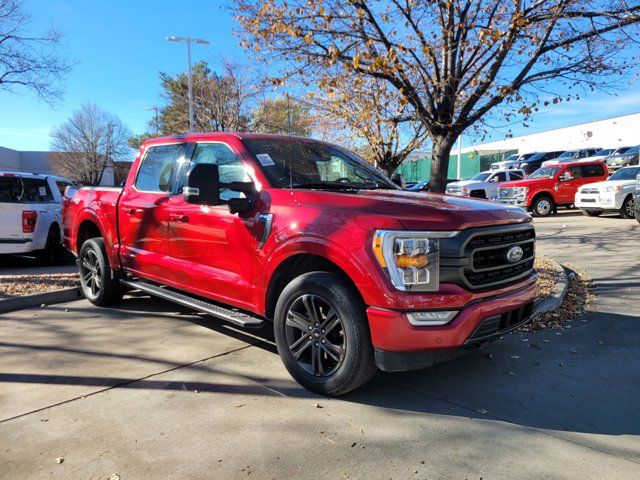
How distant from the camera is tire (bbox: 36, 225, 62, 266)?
968 centimetres

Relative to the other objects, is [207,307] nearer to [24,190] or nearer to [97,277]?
[97,277]

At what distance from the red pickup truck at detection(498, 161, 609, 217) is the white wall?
22.6m

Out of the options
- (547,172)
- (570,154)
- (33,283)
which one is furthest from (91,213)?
(570,154)

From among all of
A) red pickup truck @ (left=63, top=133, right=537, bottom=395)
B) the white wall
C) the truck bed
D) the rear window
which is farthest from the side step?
the white wall

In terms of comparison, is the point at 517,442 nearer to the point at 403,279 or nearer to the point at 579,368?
the point at 403,279

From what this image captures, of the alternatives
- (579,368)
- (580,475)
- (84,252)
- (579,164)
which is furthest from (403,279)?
(579,164)

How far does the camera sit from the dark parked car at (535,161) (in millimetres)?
33287

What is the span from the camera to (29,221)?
8.98 metres

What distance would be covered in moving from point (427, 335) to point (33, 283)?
6.33 meters

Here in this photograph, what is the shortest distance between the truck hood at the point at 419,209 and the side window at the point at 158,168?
6.44ft

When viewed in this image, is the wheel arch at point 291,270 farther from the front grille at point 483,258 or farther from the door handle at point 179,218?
the door handle at point 179,218

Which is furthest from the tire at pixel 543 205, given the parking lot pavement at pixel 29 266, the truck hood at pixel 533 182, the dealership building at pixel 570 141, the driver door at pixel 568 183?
the dealership building at pixel 570 141

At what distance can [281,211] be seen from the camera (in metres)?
3.88

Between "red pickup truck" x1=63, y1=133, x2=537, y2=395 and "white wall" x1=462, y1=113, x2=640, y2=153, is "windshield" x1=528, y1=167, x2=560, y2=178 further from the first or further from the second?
"white wall" x1=462, y1=113, x2=640, y2=153
